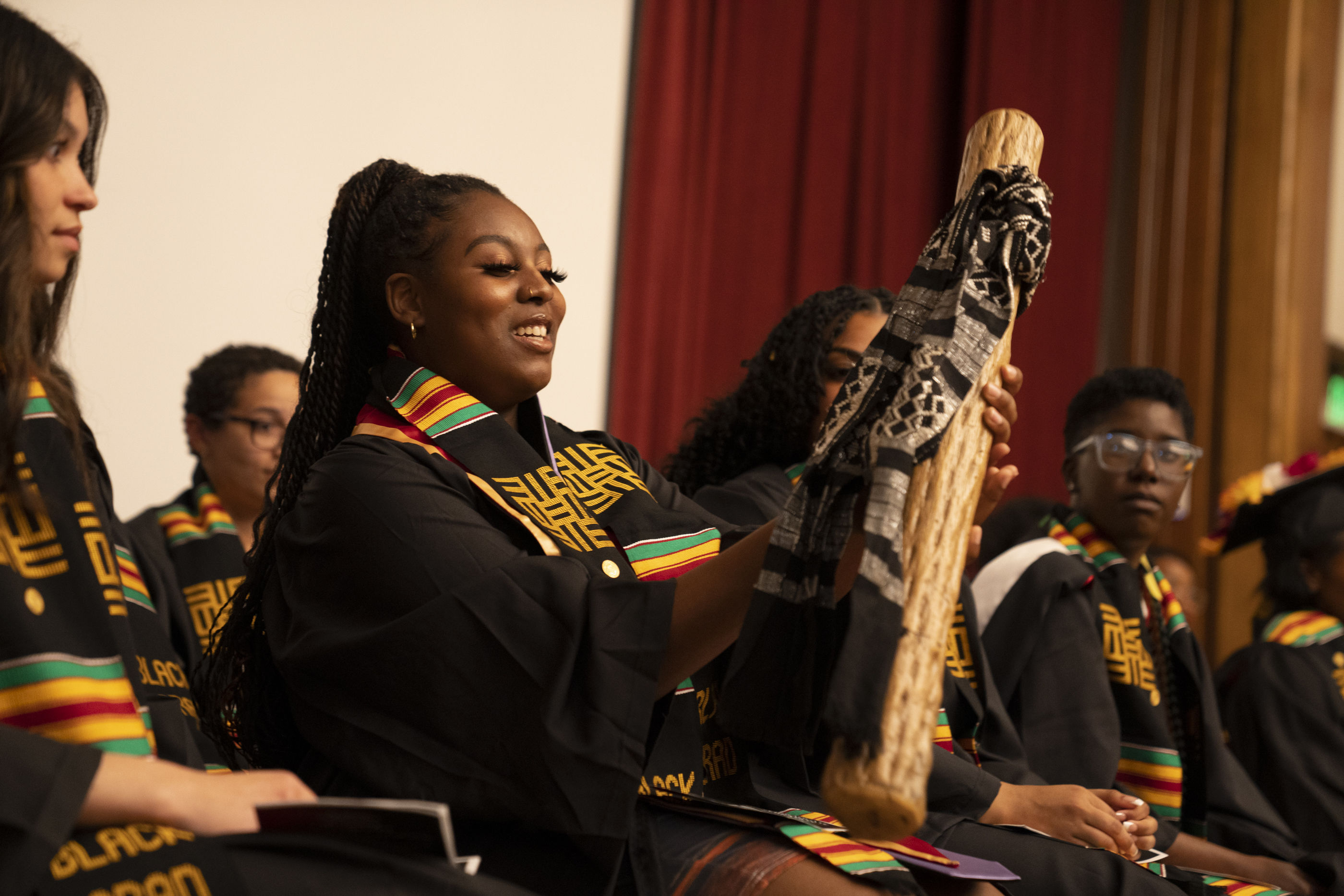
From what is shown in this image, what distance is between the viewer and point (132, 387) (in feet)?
11.1

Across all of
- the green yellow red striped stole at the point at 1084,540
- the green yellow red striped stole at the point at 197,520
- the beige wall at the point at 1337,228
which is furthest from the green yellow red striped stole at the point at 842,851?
the beige wall at the point at 1337,228

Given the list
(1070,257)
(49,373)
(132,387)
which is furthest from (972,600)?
(1070,257)

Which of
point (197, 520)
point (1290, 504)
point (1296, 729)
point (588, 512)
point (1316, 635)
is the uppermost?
point (1290, 504)

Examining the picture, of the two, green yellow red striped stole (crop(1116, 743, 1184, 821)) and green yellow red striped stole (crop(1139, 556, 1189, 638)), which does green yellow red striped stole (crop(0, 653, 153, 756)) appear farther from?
green yellow red striped stole (crop(1139, 556, 1189, 638))

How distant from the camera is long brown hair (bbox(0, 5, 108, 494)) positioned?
1.25 metres

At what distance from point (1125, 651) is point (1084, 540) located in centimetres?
31

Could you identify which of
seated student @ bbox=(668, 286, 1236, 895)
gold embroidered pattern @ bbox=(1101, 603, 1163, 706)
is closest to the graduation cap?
gold embroidered pattern @ bbox=(1101, 603, 1163, 706)

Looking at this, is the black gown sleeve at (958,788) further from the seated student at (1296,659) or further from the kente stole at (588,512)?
the seated student at (1296,659)

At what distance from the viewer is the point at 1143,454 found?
2895mm

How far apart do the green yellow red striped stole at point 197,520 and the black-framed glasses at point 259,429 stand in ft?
0.54

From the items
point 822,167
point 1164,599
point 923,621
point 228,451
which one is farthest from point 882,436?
point 822,167

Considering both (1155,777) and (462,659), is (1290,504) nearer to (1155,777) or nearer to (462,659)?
(1155,777)

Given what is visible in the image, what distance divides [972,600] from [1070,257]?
3.20m

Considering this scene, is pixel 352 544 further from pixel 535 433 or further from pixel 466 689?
pixel 535 433
